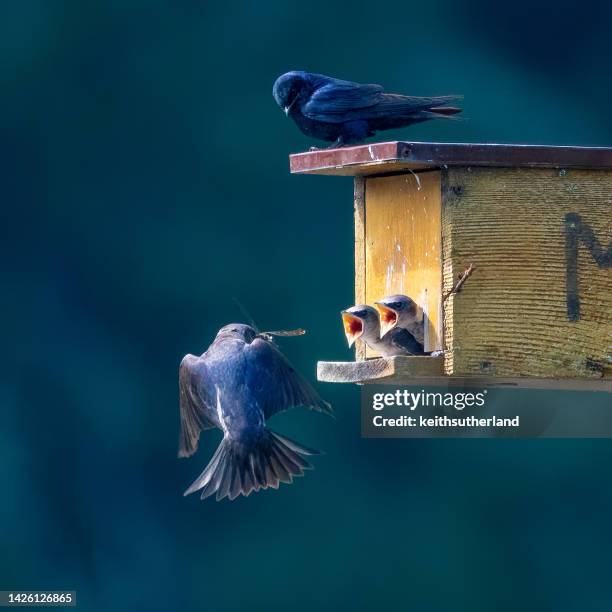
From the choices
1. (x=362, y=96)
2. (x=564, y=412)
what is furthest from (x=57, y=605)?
(x=362, y=96)

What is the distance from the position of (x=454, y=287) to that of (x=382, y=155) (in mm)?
350

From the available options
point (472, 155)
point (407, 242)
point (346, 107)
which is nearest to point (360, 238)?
point (407, 242)

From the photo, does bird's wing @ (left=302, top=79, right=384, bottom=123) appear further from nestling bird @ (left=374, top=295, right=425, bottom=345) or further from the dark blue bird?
nestling bird @ (left=374, top=295, right=425, bottom=345)

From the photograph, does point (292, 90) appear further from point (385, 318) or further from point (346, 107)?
point (385, 318)

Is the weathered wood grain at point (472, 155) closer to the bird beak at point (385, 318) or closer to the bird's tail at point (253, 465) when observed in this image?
the bird beak at point (385, 318)

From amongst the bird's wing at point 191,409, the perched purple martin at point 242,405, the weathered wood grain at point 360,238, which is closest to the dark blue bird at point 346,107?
the weathered wood grain at point 360,238

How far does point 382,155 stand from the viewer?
5.12 m

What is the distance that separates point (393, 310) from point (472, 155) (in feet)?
1.41

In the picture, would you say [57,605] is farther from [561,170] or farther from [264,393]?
[561,170]

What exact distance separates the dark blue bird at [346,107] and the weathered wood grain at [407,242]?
0.17 metres

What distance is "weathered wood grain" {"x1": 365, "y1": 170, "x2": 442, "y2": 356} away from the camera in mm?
5191

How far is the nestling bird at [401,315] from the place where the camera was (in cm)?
525

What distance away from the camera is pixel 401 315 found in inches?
207

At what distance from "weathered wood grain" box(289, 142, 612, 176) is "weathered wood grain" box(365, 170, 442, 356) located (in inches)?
3.8
